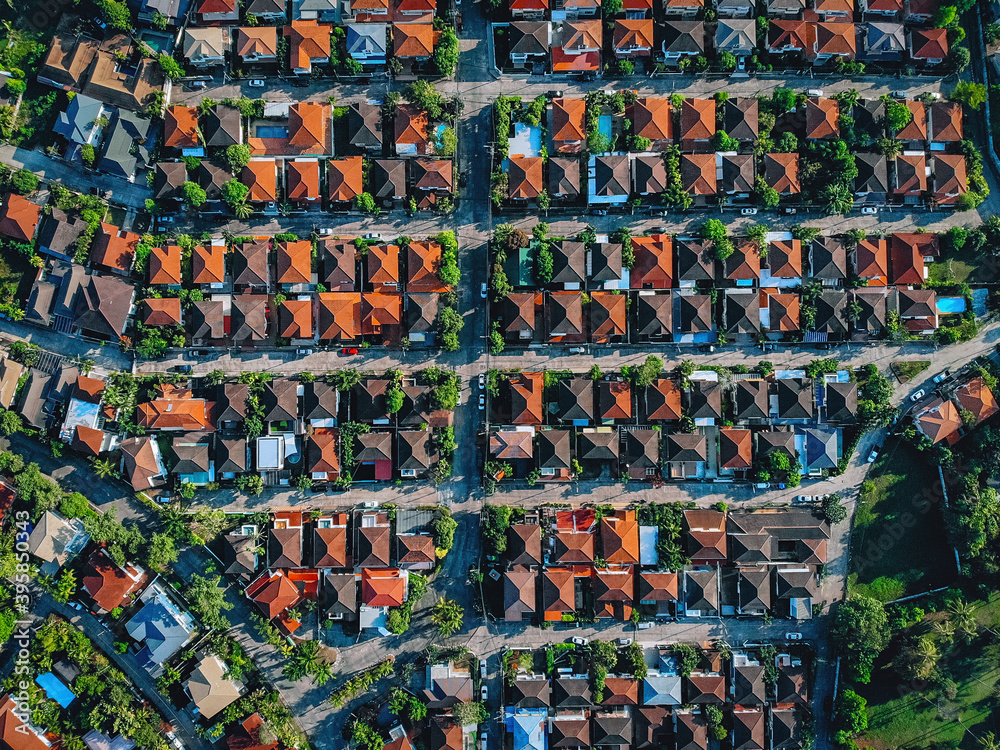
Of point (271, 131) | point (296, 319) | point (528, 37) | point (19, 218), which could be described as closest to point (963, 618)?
point (528, 37)

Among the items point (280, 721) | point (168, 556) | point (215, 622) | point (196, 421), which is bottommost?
point (280, 721)

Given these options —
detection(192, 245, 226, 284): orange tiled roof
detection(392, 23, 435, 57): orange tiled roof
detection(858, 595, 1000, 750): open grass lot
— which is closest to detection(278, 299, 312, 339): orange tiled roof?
detection(192, 245, 226, 284): orange tiled roof

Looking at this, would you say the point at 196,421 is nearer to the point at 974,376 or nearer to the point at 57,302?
the point at 57,302

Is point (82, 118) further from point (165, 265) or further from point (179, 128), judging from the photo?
point (165, 265)

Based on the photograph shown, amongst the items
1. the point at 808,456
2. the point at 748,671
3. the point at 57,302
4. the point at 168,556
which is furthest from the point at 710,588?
the point at 57,302

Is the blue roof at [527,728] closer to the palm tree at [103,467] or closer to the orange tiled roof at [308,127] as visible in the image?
the palm tree at [103,467]

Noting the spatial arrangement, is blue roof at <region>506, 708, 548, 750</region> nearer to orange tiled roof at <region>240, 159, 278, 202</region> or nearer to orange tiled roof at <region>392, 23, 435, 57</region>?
orange tiled roof at <region>240, 159, 278, 202</region>

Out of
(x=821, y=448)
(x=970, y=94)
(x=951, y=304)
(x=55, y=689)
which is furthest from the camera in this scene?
(x=951, y=304)
